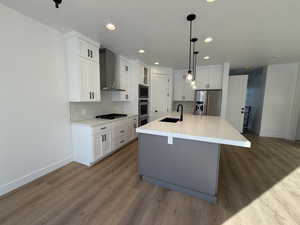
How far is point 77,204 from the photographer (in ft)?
5.37

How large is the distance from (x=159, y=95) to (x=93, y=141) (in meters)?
3.02

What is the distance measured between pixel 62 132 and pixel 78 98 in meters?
0.76

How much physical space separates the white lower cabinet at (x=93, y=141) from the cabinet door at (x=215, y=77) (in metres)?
3.62

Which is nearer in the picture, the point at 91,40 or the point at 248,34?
the point at 248,34

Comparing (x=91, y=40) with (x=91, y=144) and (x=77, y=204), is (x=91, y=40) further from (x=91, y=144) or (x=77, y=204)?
(x=77, y=204)

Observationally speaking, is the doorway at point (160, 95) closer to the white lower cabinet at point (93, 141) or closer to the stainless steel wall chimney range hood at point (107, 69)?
the stainless steel wall chimney range hood at point (107, 69)

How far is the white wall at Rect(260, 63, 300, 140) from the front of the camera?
13.9ft

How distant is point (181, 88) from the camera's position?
5148mm

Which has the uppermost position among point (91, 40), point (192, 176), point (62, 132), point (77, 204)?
point (91, 40)

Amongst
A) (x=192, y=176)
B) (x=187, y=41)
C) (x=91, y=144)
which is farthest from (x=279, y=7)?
(x=91, y=144)

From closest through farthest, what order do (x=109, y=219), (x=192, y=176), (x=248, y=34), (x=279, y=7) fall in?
(x=109, y=219)
(x=279, y=7)
(x=192, y=176)
(x=248, y=34)

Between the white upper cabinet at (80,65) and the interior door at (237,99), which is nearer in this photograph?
the white upper cabinet at (80,65)

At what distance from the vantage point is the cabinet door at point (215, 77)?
442 centimetres

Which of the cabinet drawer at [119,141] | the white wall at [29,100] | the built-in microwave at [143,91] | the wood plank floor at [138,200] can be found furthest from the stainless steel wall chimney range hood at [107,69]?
the wood plank floor at [138,200]
